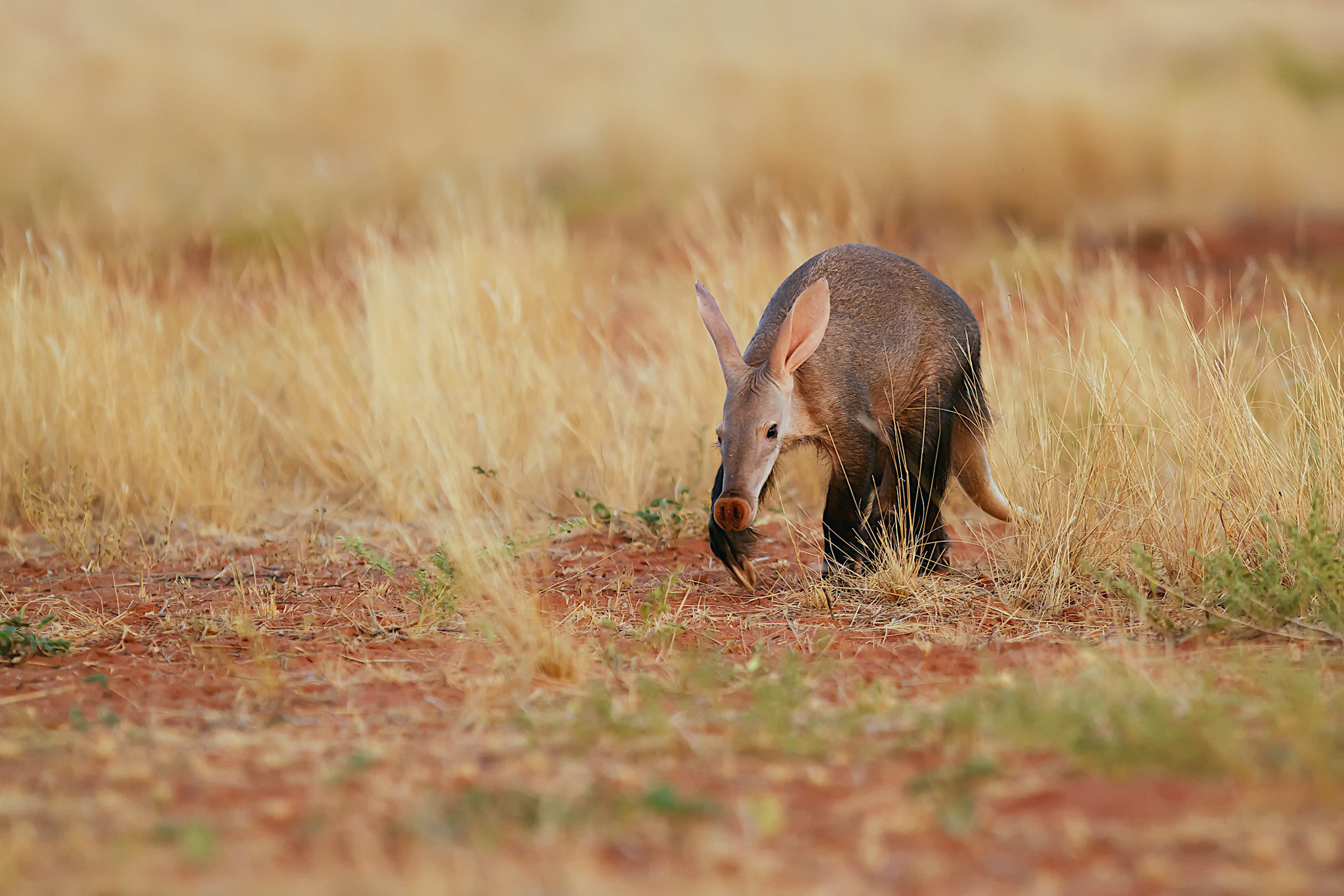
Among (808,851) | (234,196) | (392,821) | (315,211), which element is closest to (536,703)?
(392,821)

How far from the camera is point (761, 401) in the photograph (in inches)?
181

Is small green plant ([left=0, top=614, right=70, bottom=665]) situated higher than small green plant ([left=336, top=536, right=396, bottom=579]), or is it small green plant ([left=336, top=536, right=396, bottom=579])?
small green plant ([left=0, top=614, right=70, bottom=665])

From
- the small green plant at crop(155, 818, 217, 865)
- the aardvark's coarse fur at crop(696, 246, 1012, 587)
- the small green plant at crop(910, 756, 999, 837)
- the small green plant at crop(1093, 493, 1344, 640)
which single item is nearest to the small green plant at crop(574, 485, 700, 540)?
the aardvark's coarse fur at crop(696, 246, 1012, 587)

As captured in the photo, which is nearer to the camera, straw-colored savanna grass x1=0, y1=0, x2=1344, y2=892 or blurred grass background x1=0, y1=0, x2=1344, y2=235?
straw-colored savanna grass x1=0, y1=0, x2=1344, y2=892

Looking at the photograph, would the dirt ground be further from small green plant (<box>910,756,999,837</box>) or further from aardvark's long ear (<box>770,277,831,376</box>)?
aardvark's long ear (<box>770,277,831,376</box>)

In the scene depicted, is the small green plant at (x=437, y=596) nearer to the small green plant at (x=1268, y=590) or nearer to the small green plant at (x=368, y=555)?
the small green plant at (x=368, y=555)

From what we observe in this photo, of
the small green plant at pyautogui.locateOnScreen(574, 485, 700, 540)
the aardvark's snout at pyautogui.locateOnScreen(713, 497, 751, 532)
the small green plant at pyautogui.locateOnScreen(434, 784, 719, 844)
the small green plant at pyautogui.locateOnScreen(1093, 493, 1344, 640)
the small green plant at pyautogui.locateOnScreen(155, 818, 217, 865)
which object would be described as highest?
the small green plant at pyautogui.locateOnScreen(155, 818, 217, 865)

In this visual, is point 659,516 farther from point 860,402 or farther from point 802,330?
point 802,330

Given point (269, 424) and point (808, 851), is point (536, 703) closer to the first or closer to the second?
point (808, 851)

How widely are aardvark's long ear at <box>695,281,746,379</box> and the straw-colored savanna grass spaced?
81 cm

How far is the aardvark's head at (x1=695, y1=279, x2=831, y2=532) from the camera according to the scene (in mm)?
4508

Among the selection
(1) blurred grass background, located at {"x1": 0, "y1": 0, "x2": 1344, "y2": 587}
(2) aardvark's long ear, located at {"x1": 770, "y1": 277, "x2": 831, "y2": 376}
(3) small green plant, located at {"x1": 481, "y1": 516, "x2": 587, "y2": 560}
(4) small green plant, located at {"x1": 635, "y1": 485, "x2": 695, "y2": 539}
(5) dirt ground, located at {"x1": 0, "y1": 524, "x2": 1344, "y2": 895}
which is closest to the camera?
(5) dirt ground, located at {"x1": 0, "y1": 524, "x2": 1344, "y2": 895}

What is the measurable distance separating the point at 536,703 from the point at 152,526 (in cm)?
342

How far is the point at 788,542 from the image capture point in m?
5.96
